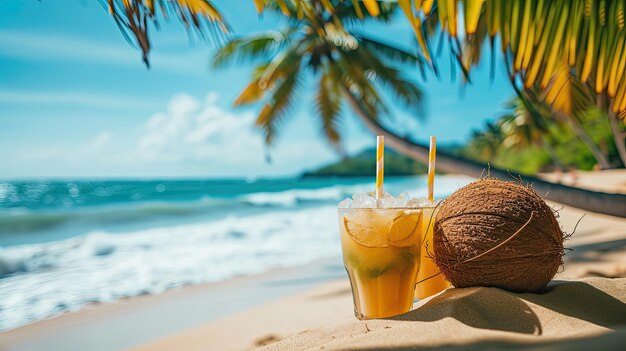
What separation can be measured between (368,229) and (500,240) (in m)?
0.49

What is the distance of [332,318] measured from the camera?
3682 millimetres

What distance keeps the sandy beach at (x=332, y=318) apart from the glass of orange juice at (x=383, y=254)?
13 cm

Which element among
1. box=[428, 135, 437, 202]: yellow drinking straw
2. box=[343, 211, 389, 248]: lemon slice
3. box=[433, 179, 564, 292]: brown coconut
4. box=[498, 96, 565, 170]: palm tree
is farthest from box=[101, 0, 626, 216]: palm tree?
box=[498, 96, 565, 170]: palm tree

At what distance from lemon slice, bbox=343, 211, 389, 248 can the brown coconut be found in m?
0.25

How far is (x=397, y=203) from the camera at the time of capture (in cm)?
204

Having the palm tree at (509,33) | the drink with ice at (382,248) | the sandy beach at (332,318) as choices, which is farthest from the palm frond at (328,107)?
the drink with ice at (382,248)

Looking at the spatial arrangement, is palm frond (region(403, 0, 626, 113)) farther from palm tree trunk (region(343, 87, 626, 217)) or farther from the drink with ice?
the drink with ice

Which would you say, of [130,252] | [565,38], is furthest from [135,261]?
[565,38]

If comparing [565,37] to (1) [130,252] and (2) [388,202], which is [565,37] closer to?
(2) [388,202]

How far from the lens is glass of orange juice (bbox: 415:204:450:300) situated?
2.17 meters

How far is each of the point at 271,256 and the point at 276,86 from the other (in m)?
4.05

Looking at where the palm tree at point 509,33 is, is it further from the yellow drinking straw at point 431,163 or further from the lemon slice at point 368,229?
the lemon slice at point 368,229

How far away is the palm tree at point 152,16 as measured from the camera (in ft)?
6.22

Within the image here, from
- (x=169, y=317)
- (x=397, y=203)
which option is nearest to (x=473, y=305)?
(x=397, y=203)
